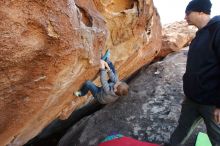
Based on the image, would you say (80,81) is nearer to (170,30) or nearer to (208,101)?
(208,101)

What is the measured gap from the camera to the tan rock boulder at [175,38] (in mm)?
8117

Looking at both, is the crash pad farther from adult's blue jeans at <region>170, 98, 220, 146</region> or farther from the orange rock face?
the orange rock face

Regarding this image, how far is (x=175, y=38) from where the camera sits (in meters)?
8.16

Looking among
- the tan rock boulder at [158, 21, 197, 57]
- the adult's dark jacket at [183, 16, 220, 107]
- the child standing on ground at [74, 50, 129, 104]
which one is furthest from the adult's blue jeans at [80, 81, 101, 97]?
the tan rock boulder at [158, 21, 197, 57]

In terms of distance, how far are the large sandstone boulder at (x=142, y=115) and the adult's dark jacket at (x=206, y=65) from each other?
151cm

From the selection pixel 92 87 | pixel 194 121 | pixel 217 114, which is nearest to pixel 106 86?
pixel 92 87

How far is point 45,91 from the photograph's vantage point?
11.2 ft

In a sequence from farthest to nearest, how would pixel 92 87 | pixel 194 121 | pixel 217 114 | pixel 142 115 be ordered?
pixel 142 115, pixel 92 87, pixel 194 121, pixel 217 114

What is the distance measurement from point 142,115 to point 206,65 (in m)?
2.47

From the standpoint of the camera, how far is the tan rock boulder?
812 centimetres

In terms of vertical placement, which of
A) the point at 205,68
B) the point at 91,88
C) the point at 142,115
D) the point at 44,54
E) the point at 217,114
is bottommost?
the point at 142,115

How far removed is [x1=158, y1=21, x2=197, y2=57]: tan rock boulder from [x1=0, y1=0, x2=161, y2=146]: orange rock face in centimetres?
343

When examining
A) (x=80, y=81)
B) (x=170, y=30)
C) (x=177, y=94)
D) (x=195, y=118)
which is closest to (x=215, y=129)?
(x=195, y=118)

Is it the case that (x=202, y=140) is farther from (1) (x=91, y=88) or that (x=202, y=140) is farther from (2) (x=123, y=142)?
(1) (x=91, y=88)
